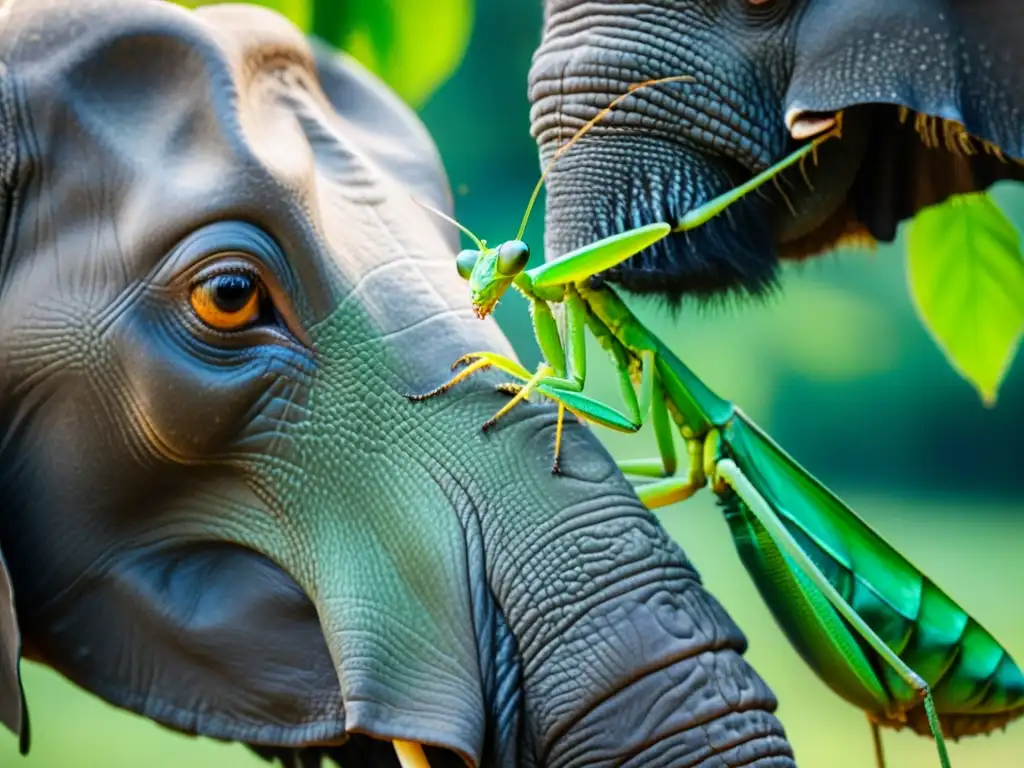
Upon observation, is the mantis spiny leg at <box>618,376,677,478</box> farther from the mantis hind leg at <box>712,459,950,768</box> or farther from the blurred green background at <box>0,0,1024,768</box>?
the blurred green background at <box>0,0,1024,768</box>

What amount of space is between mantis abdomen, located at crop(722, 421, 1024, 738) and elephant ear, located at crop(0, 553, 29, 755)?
529 millimetres

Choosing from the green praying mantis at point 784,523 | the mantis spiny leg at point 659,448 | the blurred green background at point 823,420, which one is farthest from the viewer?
the blurred green background at point 823,420

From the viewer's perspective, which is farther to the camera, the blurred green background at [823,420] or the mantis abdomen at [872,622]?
the blurred green background at [823,420]

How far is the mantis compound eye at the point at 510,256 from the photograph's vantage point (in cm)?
102

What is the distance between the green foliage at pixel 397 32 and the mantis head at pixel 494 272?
13cm

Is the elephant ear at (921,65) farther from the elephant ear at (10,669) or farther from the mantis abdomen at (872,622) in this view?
the elephant ear at (10,669)

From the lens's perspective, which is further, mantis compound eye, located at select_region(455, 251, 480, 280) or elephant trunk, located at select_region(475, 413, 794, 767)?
mantis compound eye, located at select_region(455, 251, 480, 280)

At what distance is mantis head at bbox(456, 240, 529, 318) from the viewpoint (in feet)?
3.33

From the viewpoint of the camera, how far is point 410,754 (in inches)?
37.1

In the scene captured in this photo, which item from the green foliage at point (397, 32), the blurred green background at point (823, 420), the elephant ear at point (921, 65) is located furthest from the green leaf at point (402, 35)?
the blurred green background at point (823, 420)

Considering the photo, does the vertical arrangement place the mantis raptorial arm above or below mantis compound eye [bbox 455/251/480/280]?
below

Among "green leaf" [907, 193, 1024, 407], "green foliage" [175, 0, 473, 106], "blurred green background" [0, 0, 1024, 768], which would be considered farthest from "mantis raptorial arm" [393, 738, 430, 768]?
"blurred green background" [0, 0, 1024, 768]

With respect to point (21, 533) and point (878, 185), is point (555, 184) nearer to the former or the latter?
point (878, 185)

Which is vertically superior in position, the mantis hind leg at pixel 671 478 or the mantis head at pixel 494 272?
the mantis head at pixel 494 272
